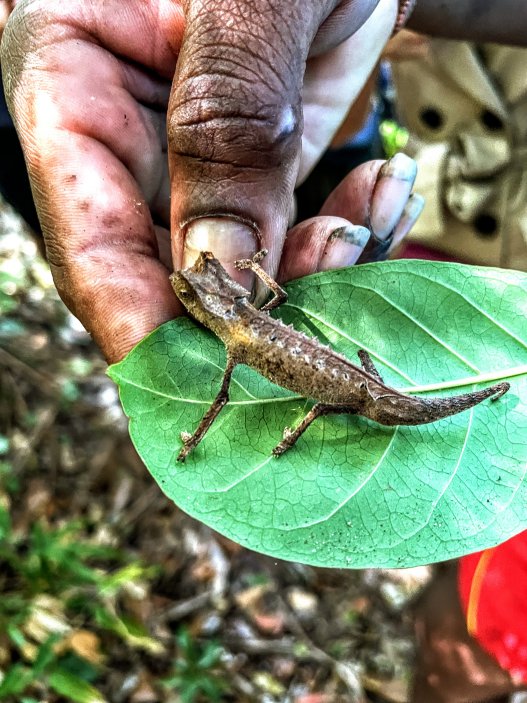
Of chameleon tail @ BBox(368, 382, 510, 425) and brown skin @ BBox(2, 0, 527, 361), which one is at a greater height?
brown skin @ BBox(2, 0, 527, 361)

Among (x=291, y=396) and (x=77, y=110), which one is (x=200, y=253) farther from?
(x=77, y=110)

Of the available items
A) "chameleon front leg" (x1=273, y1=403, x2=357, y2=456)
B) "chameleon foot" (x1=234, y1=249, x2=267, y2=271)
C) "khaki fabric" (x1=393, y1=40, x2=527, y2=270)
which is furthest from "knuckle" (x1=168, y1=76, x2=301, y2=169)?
"khaki fabric" (x1=393, y1=40, x2=527, y2=270)

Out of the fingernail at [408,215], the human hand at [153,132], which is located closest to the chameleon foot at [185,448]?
the human hand at [153,132]

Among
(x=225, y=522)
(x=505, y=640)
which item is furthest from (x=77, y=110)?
(x=505, y=640)

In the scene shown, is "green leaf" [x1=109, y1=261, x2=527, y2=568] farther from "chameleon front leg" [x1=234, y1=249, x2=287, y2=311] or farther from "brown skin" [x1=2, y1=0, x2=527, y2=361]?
"brown skin" [x1=2, y1=0, x2=527, y2=361]

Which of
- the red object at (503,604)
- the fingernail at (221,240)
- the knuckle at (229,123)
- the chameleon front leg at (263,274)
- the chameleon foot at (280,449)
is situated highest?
the knuckle at (229,123)

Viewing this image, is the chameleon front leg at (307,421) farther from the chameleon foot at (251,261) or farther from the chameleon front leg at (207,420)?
the chameleon foot at (251,261)
